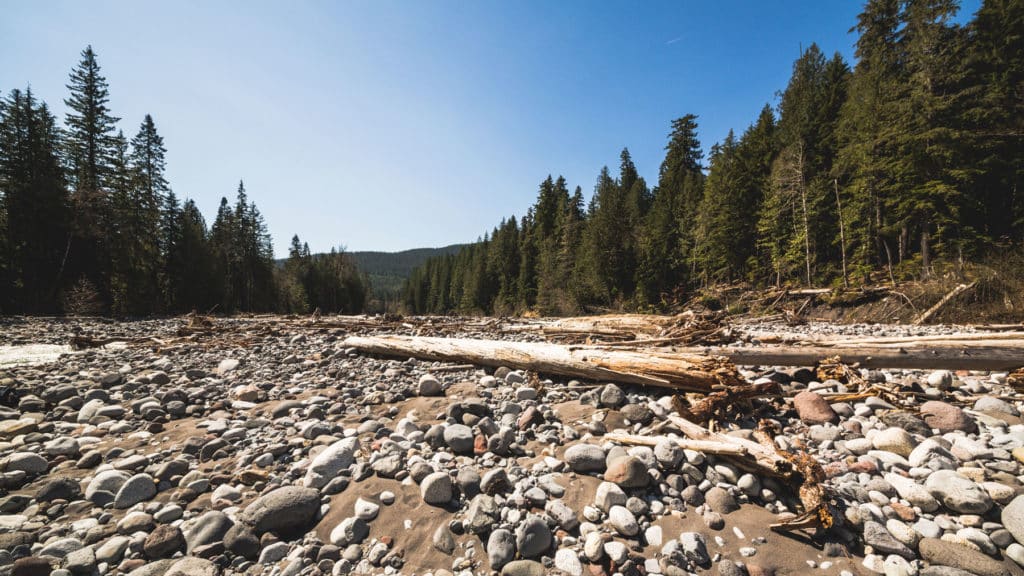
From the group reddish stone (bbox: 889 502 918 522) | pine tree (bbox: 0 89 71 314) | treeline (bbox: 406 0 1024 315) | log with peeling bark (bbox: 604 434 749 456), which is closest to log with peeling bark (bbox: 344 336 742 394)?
log with peeling bark (bbox: 604 434 749 456)

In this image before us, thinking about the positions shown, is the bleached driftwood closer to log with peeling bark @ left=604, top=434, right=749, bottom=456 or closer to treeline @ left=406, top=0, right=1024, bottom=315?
log with peeling bark @ left=604, top=434, right=749, bottom=456

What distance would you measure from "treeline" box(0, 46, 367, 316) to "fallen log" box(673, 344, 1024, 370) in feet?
98.6

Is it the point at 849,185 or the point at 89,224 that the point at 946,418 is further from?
the point at 89,224

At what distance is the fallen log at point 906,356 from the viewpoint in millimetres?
3863

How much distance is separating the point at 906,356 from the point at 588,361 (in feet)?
12.4

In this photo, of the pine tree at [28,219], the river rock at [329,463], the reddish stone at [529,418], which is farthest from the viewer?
the pine tree at [28,219]

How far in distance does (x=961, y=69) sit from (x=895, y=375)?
23180mm

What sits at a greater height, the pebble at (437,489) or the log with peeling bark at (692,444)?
the log with peeling bark at (692,444)

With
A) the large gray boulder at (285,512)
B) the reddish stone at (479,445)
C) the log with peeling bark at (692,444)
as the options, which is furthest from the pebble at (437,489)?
the log with peeling bark at (692,444)

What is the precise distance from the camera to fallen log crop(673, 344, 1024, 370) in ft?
12.7

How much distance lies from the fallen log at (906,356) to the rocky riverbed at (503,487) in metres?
0.19

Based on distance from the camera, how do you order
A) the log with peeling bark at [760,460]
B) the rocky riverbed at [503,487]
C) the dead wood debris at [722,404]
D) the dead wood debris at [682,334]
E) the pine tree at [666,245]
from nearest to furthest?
the rocky riverbed at [503,487]
the log with peeling bark at [760,460]
the dead wood debris at [722,404]
the dead wood debris at [682,334]
the pine tree at [666,245]

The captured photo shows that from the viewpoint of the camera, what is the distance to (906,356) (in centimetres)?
398

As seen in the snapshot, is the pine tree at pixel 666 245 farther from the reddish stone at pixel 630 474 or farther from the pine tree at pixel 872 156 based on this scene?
the reddish stone at pixel 630 474
